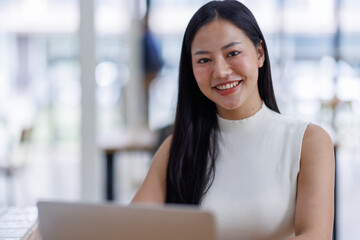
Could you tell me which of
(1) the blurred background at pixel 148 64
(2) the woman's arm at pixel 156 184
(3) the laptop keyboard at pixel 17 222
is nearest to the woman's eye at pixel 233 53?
(2) the woman's arm at pixel 156 184

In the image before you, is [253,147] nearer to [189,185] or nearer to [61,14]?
[189,185]

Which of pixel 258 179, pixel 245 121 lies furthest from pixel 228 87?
pixel 258 179

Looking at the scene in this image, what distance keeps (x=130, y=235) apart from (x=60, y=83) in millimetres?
6508

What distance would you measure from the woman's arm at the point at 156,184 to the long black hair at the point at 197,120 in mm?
19

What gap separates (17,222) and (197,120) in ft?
2.02

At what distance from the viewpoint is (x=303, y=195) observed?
1459 mm

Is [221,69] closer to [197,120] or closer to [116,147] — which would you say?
[197,120]

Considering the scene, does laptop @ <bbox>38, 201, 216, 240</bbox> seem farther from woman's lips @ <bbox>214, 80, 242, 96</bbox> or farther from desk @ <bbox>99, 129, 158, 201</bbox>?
desk @ <bbox>99, 129, 158, 201</bbox>

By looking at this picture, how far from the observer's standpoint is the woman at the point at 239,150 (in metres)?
1.48

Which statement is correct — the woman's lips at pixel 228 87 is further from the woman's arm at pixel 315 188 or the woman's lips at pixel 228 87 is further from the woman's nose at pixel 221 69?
the woman's arm at pixel 315 188

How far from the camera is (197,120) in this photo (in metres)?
1.69

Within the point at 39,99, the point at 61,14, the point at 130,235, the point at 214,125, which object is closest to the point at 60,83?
the point at 39,99

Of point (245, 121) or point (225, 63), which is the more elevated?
point (225, 63)

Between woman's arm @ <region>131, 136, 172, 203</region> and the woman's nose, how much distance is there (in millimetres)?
341
